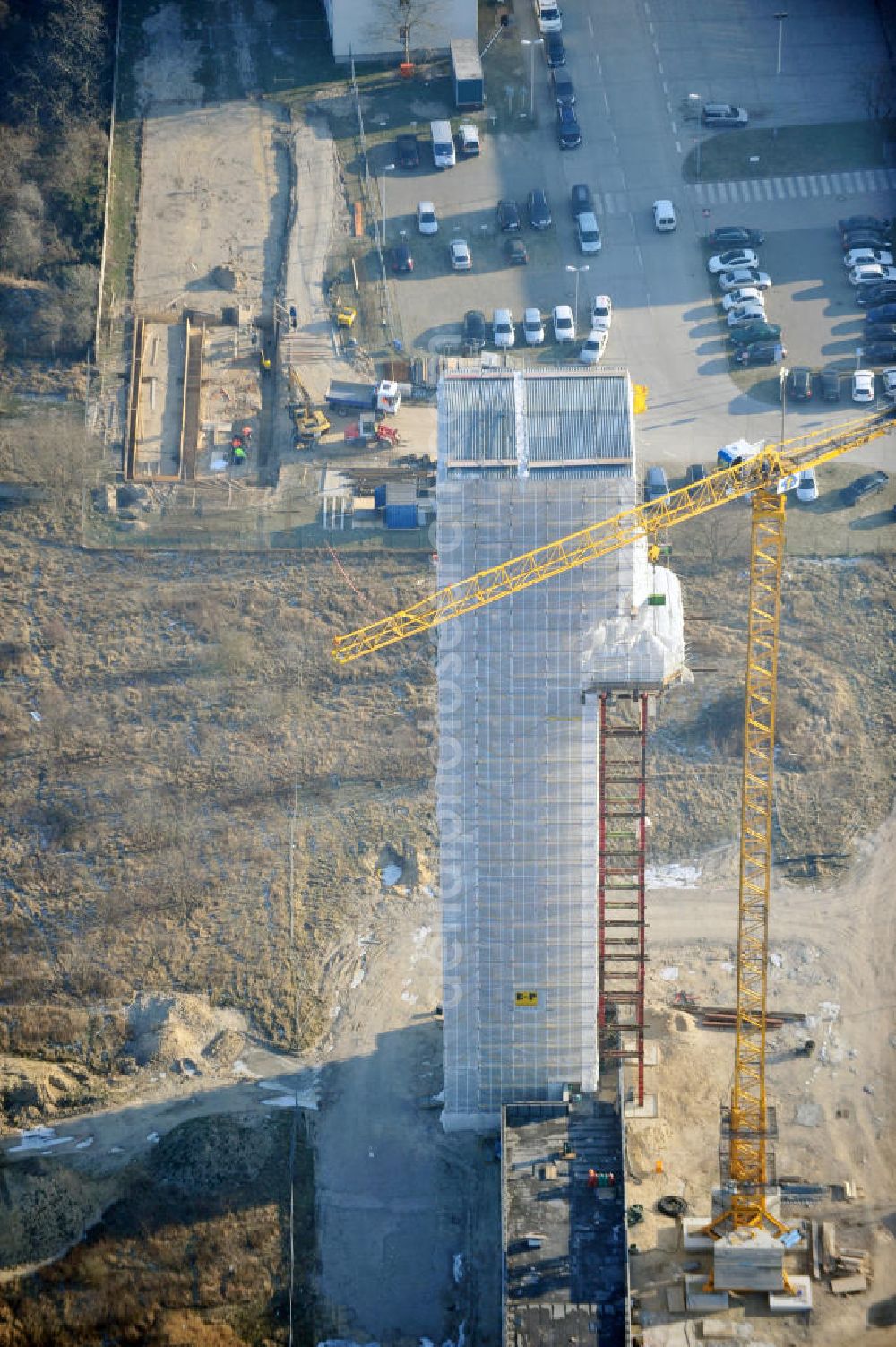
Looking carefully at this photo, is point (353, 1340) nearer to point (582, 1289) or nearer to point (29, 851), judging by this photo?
point (582, 1289)

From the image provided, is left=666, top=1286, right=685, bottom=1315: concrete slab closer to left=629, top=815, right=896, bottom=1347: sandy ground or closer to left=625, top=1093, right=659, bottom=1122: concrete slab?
left=629, top=815, right=896, bottom=1347: sandy ground

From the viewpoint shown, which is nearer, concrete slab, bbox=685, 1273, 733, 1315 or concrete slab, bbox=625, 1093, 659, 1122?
concrete slab, bbox=685, 1273, 733, 1315

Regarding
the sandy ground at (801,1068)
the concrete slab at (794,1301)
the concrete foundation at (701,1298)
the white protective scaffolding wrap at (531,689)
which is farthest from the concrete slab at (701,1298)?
the white protective scaffolding wrap at (531,689)

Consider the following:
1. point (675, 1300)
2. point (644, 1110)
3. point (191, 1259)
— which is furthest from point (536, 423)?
point (191, 1259)

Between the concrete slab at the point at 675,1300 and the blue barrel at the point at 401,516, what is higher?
the blue barrel at the point at 401,516

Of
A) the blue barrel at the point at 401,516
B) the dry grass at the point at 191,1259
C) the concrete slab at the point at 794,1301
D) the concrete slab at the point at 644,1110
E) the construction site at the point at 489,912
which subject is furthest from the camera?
the blue barrel at the point at 401,516

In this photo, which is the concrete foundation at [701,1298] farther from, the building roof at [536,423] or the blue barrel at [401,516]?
the blue barrel at [401,516]

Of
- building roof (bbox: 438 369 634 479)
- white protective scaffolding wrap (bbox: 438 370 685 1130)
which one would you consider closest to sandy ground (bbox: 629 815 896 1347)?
white protective scaffolding wrap (bbox: 438 370 685 1130)
